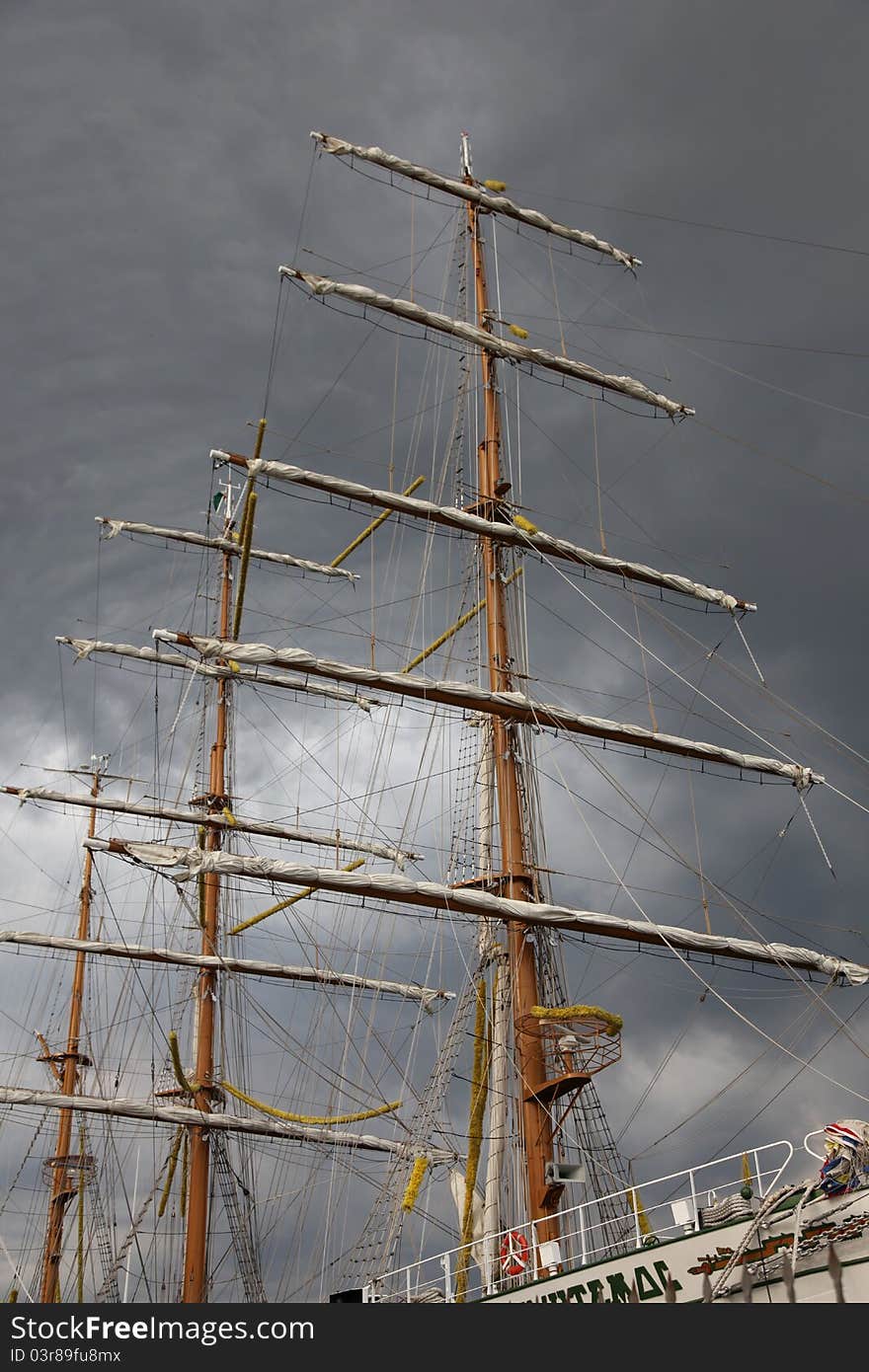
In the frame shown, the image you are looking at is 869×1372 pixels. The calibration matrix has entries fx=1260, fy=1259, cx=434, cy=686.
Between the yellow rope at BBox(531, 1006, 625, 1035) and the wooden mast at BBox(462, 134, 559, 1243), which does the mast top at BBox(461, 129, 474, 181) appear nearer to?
the wooden mast at BBox(462, 134, 559, 1243)

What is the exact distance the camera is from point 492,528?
90.4ft

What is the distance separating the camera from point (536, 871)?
25078 millimetres

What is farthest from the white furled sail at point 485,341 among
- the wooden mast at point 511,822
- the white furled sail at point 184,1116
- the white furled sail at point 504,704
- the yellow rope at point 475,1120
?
the white furled sail at point 184,1116

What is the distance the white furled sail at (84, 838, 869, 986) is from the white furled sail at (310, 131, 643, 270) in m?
17.0

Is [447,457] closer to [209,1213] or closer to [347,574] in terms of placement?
[347,574]

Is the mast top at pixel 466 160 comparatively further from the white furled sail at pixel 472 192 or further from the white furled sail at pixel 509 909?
the white furled sail at pixel 509 909

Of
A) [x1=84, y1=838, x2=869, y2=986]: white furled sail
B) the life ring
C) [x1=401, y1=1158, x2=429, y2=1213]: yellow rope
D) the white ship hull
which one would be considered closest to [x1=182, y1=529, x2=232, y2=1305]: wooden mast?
[x1=84, y1=838, x2=869, y2=986]: white furled sail

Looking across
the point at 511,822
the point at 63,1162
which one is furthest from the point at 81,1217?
the point at 511,822

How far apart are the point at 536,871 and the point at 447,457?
10358 mm

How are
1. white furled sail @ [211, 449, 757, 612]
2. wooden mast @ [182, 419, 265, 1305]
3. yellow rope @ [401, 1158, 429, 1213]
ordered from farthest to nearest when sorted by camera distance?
wooden mast @ [182, 419, 265, 1305] < white furled sail @ [211, 449, 757, 612] < yellow rope @ [401, 1158, 429, 1213]

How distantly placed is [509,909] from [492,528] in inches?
350

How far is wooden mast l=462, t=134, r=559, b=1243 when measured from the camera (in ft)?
69.6

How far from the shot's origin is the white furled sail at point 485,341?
27688 mm

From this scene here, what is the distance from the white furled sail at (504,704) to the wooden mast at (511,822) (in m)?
1.31
